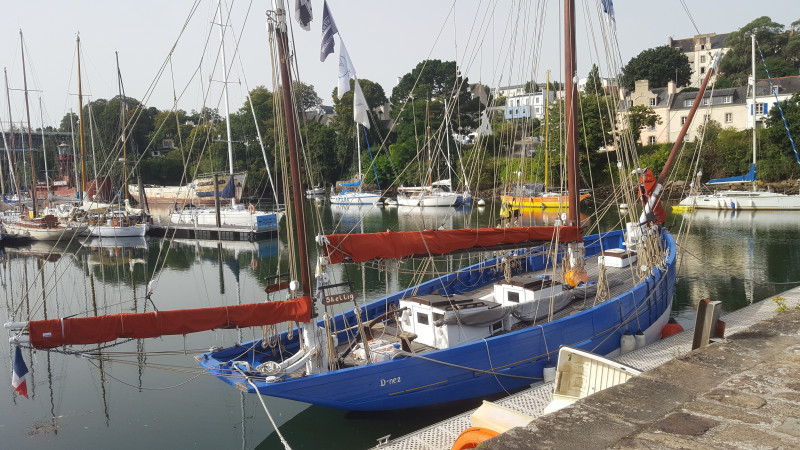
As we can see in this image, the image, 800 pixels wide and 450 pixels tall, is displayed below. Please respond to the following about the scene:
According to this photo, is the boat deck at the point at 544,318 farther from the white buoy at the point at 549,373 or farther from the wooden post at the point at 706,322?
the wooden post at the point at 706,322

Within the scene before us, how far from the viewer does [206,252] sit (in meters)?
38.1

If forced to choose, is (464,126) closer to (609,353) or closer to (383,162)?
(383,162)

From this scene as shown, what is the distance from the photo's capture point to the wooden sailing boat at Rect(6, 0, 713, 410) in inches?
421

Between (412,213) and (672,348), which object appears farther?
(412,213)

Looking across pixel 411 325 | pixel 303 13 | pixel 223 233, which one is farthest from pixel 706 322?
pixel 223 233

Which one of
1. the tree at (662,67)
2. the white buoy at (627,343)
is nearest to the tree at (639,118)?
the tree at (662,67)

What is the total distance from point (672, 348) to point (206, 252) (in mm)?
30675

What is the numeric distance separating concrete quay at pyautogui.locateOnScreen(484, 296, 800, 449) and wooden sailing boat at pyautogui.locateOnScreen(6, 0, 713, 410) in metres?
6.81

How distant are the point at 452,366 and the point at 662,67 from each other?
7871 centimetres

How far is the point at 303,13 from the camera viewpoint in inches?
461

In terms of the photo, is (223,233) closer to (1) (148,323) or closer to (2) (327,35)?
(2) (327,35)

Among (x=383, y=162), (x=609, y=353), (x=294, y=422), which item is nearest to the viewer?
(x=294, y=422)

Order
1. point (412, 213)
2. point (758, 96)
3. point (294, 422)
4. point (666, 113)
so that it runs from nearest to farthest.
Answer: point (294, 422) → point (412, 213) → point (758, 96) → point (666, 113)

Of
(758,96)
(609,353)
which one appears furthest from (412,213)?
(609,353)
